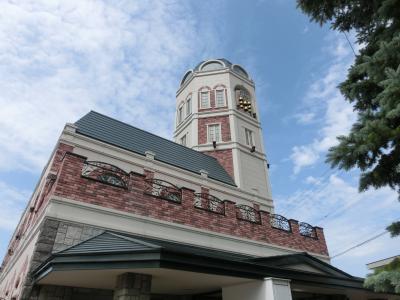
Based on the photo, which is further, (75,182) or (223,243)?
(223,243)

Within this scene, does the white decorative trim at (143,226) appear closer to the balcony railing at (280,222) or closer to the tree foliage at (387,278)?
the balcony railing at (280,222)

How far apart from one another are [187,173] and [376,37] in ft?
33.8

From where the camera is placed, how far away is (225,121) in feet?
63.0

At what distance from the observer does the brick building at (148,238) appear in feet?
17.9

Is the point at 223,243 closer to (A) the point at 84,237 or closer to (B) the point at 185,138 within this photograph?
(A) the point at 84,237

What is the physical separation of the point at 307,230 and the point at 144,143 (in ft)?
28.7

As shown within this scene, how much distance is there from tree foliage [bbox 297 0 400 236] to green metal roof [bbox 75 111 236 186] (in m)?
10.1

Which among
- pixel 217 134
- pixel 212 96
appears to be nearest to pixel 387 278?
pixel 217 134

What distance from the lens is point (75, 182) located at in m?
7.23

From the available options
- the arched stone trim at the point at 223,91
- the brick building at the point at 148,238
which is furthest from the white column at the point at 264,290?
the arched stone trim at the point at 223,91

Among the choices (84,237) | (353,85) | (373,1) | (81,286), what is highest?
(373,1)

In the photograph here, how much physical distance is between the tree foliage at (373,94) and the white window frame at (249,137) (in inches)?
515

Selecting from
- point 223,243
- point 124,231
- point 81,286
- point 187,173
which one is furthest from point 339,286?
point 187,173

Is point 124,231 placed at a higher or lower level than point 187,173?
lower
